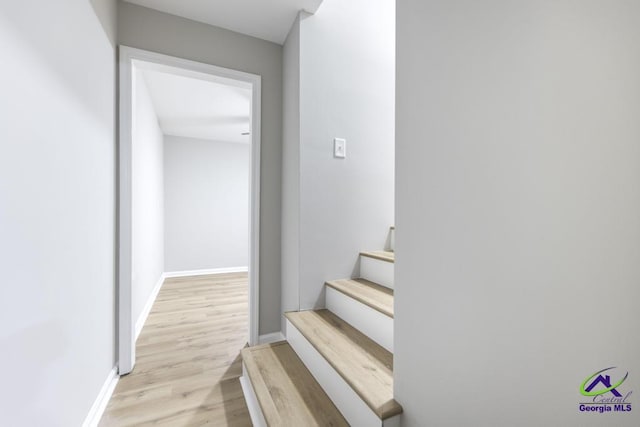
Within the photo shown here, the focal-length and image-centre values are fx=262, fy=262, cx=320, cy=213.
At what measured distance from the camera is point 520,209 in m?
0.59

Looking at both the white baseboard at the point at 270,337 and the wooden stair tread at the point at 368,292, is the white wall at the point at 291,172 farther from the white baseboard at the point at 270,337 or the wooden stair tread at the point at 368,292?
the wooden stair tread at the point at 368,292

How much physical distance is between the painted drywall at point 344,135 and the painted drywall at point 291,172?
50 millimetres

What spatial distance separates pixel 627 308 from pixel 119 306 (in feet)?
7.54

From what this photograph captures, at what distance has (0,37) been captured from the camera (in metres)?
0.75

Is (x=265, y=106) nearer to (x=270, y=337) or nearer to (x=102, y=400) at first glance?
(x=270, y=337)

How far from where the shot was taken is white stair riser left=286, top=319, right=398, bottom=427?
1007mm

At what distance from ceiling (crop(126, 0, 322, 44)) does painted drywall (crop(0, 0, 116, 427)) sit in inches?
16.6

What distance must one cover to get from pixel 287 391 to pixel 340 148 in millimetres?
1537

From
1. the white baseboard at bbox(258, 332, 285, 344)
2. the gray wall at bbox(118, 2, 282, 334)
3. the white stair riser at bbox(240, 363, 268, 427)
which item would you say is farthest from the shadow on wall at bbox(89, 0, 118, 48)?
the white baseboard at bbox(258, 332, 285, 344)

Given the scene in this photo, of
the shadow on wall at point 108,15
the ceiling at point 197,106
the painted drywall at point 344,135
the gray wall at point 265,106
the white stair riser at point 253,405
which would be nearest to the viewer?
the white stair riser at point 253,405

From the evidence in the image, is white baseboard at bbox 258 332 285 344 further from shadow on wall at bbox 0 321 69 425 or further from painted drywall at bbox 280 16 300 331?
shadow on wall at bbox 0 321 69 425

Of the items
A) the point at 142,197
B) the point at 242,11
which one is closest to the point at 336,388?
the point at 242,11

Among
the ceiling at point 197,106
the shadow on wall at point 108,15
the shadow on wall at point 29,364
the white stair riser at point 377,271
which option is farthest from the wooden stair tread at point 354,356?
the shadow on wall at point 108,15

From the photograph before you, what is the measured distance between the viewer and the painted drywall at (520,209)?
0.45 metres
